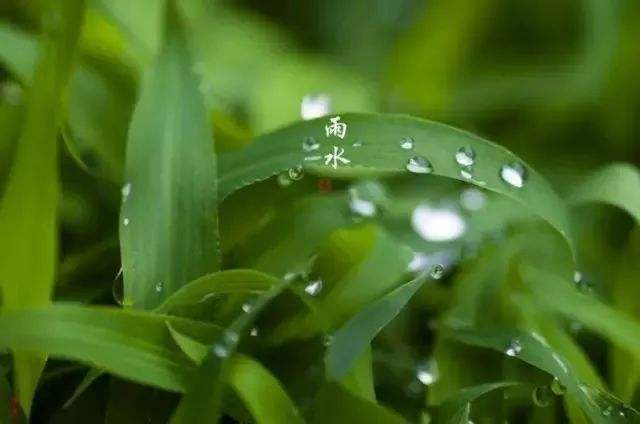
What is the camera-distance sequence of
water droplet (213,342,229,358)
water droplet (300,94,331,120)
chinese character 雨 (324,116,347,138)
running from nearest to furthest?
water droplet (213,342,229,358)
chinese character 雨 (324,116,347,138)
water droplet (300,94,331,120)

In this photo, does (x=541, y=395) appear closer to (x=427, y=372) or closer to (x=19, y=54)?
(x=427, y=372)

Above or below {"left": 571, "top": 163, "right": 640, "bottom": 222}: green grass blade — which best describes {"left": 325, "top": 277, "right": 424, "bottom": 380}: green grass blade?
below

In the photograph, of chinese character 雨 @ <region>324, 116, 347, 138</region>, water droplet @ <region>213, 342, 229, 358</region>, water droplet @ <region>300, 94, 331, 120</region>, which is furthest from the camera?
water droplet @ <region>300, 94, 331, 120</region>

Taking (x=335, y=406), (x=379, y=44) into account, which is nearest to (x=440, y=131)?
(x=335, y=406)

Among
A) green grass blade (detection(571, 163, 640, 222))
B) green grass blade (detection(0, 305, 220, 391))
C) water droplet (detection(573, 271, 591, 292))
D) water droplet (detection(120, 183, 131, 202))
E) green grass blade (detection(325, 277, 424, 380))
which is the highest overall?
green grass blade (detection(571, 163, 640, 222))

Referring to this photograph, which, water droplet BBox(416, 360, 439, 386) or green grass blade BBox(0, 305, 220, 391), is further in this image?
water droplet BBox(416, 360, 439, 386)

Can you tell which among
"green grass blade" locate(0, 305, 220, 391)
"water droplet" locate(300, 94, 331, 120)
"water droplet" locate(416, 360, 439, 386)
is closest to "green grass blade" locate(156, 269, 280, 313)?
"green grass blade" locate(0, 305, 220, 391)

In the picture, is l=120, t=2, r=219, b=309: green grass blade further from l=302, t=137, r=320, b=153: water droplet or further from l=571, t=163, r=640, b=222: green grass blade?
l=571, t=163, r=640, b=222: green grass blade

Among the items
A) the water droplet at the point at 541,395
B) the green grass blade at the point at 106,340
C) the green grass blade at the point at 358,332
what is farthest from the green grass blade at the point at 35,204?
the water droplet at the point at 541,395

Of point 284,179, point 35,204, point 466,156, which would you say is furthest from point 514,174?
point 35,204
